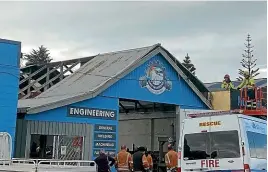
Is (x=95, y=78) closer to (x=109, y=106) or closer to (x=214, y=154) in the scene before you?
(x=109, y=106)

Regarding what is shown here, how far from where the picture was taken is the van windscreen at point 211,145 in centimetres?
1218

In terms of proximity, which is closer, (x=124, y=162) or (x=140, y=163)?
(x=124, y=162)

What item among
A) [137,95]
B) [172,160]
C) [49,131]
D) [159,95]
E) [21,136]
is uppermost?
[159,95]

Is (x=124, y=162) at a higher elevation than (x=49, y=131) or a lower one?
lower

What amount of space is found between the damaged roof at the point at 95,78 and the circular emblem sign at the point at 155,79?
0.56m

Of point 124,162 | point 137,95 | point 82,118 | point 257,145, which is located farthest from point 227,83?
point 257,145

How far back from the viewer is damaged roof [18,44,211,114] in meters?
21.0

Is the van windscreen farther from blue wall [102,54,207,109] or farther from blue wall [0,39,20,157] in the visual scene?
blue wall [102,54,207,109]

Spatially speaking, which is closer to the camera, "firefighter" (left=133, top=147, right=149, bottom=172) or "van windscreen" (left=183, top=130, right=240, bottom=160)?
"van windscreen" (left=183, top=130, right=240, bottom=160)

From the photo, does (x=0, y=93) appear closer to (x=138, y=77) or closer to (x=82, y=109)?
(x=82, y=109)

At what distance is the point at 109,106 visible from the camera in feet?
72.8

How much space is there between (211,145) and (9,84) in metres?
9.62

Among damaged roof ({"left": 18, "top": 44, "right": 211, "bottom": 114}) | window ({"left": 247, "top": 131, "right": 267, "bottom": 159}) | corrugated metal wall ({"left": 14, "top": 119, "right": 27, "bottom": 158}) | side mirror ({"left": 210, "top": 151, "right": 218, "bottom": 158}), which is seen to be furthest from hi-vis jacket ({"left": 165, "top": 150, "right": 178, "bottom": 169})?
corrugated metal wall ({"left": 14, "top": 119, "right": 27, "bottom": 158})

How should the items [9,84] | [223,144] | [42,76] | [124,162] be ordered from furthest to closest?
1. [42,76]
2. [9,84]
3. [124,162]
4. [223,144]
